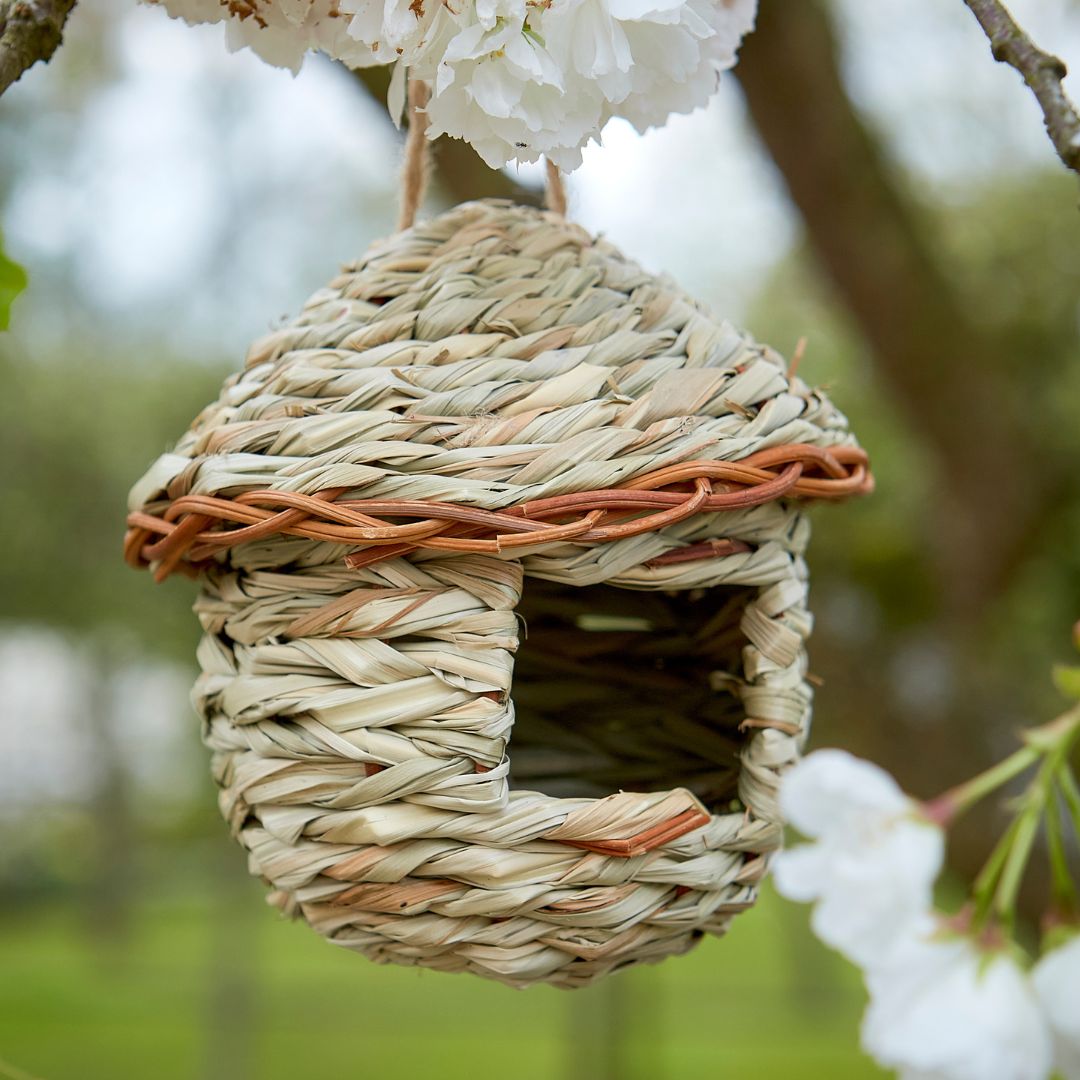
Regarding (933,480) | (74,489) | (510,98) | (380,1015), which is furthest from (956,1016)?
(380,1015)

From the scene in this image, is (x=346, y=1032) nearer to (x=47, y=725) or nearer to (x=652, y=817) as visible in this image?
(x=47, y=725)

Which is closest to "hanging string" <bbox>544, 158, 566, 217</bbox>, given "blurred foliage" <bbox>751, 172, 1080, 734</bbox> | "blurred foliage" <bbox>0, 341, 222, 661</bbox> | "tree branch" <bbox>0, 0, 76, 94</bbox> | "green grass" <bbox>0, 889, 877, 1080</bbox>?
"tree branch" <bbox>0, 0, 76, 94</bbox>

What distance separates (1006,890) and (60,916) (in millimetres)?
6871

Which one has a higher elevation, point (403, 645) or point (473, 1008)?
point (403, 645)

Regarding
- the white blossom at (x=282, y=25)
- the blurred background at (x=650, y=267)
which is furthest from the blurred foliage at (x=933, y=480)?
the white blossom at (x=282, y=25)

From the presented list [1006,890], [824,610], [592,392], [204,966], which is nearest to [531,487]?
[592,392]

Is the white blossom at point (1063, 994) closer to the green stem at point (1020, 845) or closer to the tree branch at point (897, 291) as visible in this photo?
the green stem at point (1020, 845)

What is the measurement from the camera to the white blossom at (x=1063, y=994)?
0.94 feet

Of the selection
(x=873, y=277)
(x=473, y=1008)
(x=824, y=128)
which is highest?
(x=824, y=128)

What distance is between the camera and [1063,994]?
11.3 inches

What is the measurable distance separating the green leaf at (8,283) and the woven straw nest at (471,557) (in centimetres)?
10

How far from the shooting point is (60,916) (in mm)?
6355

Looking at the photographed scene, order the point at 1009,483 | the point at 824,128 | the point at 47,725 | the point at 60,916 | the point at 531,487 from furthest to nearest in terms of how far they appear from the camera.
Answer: the point at 60,916, the point at 47,725, the point at 1009,483, the point at 824,128, the point at 531,487

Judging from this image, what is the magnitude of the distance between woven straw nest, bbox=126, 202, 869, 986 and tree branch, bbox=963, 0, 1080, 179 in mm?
191
